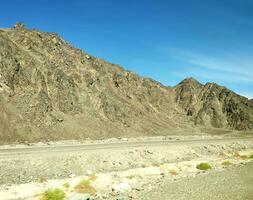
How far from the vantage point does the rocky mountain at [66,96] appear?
55.9 metres

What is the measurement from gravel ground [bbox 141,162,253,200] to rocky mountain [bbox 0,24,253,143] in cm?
2760

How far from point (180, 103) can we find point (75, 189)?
106926 millimetres

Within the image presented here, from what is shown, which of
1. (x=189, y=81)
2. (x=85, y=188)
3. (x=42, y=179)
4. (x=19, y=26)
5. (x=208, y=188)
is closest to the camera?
(x=85, y=188)

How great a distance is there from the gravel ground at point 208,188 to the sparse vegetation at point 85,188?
3640 mm

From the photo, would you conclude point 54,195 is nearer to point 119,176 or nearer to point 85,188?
point 85,188

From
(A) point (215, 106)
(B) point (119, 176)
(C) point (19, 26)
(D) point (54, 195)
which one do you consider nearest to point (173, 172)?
(B) point (119, 176)

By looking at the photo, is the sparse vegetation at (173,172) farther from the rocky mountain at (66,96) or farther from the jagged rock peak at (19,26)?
the jagged rock peak at (19,26)

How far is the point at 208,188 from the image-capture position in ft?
87.5

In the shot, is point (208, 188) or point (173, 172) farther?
point (173, 172)

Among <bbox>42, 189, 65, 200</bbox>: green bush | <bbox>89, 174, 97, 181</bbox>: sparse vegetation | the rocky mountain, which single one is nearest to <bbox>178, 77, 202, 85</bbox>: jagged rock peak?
the rocky mountain

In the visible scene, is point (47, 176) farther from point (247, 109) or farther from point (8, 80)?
point (247, 109)

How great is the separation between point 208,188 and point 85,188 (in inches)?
335

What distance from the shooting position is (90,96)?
73188 millimetres

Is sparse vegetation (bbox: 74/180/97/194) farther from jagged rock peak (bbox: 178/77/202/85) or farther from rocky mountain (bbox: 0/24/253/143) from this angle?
jagged rock peak (bbox: 178/77/202/85)
